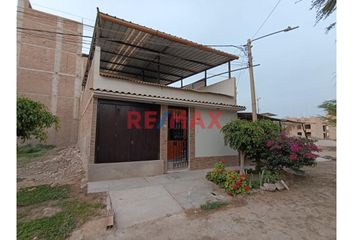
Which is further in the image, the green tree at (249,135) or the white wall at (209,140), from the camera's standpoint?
the white wall at (209,140)

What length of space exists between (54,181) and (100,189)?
252 centimetres

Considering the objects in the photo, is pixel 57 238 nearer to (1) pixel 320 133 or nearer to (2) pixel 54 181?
(2) pixel 54 181

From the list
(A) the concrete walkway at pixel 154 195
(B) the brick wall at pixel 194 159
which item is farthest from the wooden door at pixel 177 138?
(A) the concrete walkway at pixel 154 195

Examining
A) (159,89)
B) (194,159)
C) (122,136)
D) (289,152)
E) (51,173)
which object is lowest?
(51,173)

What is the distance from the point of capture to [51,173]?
7.23 m

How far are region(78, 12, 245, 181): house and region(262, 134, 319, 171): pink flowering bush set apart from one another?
8.73ft

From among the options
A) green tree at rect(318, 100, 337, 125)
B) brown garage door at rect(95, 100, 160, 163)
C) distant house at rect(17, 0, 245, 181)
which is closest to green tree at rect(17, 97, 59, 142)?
distant house at rect(17, 0, 245, 181)

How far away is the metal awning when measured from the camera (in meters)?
6.68

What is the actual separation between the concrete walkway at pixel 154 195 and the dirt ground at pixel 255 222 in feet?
1.00

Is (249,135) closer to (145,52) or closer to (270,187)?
(270,187)

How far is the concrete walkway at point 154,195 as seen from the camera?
12.3ft

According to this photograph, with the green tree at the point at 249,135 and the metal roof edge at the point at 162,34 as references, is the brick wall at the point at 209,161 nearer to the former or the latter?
the green tree at the point at 249,135

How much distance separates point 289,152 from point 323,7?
164 inches

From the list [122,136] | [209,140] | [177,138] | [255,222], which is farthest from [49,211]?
[209,140]
